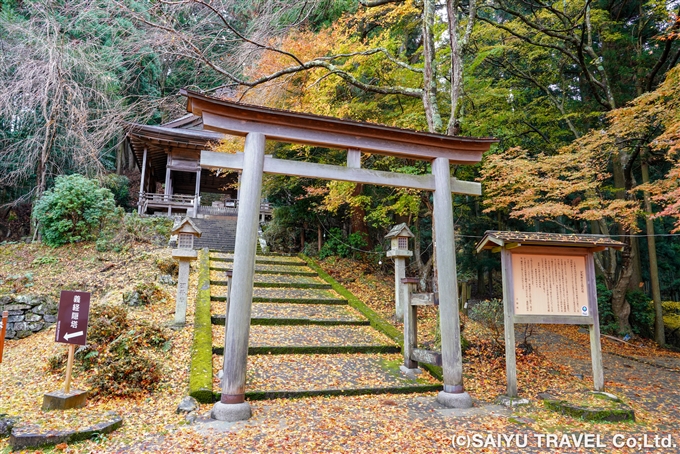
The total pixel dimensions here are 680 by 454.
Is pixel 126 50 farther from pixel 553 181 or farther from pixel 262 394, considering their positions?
pixel 553 181

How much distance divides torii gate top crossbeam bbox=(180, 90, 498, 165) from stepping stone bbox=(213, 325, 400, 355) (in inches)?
131

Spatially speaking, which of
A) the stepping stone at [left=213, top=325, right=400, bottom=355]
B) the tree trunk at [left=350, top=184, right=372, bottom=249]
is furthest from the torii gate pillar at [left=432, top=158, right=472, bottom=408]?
the tree trunk at [left=350, top=184, right=372, bottom=249]

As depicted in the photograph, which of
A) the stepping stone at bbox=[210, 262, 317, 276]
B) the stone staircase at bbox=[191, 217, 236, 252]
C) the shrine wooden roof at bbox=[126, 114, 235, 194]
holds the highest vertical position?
the shrine wooden roof at bbox=[126, 114, 235, 194]

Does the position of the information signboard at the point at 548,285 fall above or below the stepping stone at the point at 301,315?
above

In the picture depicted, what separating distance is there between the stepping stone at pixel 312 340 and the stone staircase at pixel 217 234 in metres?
6.88

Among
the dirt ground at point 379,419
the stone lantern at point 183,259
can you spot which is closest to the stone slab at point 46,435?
the dirt ground at point 379,419

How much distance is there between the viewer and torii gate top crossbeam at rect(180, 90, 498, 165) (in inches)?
174

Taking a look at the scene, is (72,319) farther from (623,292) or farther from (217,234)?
(623,292)

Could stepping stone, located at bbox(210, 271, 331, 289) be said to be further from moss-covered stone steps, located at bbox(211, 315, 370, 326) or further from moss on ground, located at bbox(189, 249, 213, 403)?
moss-covered stone steps, located at bbox(211, 315, 370, 326)

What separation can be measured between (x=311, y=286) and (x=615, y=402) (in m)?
6.79

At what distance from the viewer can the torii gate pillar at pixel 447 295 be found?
4766 millimetres

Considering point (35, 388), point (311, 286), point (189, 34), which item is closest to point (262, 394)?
point (35, 388)

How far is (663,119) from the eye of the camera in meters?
6.93

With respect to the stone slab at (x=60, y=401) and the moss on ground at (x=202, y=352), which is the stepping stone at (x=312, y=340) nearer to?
the moss on ground at (x=202, y=352)
